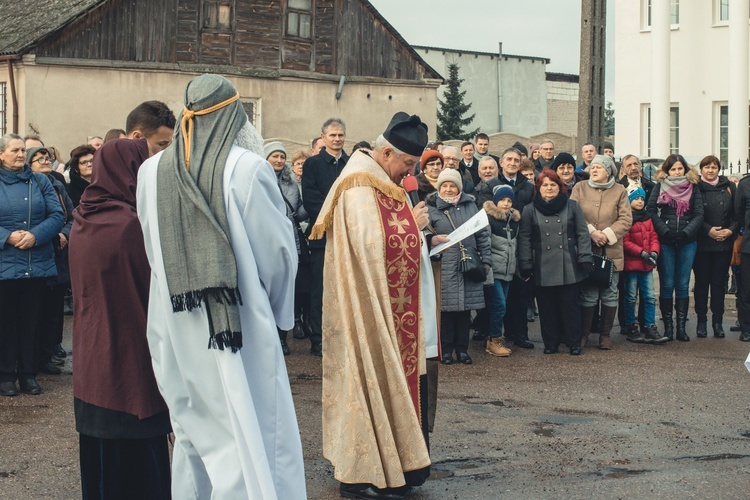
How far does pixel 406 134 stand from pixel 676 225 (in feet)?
22.3

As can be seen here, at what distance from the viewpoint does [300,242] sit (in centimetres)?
Result: 1187

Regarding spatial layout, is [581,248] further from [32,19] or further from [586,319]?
[32,19]

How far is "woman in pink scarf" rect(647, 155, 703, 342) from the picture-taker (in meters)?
12.7

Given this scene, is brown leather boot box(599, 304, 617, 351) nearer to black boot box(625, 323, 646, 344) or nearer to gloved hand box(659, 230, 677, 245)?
black boot box(625, 323, 646, 344)

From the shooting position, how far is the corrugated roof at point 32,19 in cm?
2802

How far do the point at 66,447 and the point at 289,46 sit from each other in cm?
2556

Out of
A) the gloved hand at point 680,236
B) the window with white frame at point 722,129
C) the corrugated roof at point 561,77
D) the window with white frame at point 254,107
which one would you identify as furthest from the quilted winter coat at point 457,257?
the corrugated roof at point 561,77

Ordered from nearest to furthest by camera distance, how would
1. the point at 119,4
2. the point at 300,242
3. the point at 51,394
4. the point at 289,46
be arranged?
the point at 51,394
the point at 300,242
the point at 119,4
the point at 289,46

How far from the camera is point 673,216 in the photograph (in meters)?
12.7

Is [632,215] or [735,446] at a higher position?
[632,215]

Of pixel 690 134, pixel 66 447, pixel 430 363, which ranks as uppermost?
pixel 690 134

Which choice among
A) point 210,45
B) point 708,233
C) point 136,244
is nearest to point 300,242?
point 708,233

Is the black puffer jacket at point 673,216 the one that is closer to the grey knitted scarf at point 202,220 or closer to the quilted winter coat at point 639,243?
the quilted winter coat at point 639,243

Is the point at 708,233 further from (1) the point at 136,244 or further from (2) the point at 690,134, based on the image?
(2) the point at 690,134
